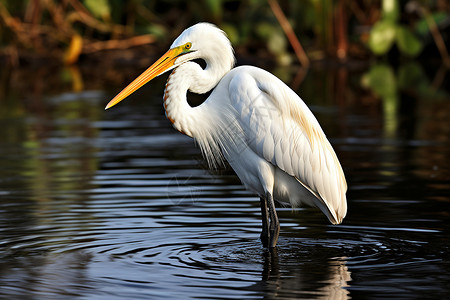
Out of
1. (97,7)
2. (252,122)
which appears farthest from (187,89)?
(97,7)

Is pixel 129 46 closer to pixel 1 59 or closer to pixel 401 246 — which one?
pixel 1 59

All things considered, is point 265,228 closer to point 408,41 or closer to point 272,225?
point 272,225

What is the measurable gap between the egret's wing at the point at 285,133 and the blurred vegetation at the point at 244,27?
13.8 meters

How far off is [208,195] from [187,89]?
2105 mm

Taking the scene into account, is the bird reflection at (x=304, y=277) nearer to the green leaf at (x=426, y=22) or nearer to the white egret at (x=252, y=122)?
the white egret at (x=252, y=122)

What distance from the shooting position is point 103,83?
18.3 meters

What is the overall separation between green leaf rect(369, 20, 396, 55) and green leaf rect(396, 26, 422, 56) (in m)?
0.19

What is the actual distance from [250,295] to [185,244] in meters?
1.29

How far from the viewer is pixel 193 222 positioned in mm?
6652

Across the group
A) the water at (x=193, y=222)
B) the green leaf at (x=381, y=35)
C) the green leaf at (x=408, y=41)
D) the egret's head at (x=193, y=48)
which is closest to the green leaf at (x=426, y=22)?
the green leaf at (x=408, y=41)

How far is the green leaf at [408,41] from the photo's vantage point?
2050cm

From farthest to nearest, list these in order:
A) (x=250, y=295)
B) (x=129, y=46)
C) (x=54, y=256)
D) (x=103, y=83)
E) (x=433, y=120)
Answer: (x=129, y=46) → (x=103, y=83) → (x=433, y=120) → (x=54, y=256) → (x=250, y=295)

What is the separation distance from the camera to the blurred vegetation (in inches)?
806

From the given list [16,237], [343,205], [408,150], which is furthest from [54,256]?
[408,150]
